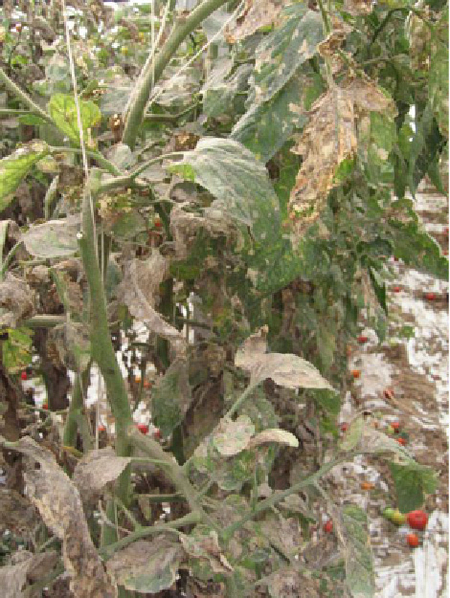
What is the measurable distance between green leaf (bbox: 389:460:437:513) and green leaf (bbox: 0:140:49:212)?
49 cm

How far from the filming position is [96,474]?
1.90 ft

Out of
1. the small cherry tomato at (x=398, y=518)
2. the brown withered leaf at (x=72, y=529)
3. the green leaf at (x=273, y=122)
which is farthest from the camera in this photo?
the small cherry tomato at (x=398, y=518)

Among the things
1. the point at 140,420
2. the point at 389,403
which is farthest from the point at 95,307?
the point at 389,403

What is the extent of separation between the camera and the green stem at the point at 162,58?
0.60 m

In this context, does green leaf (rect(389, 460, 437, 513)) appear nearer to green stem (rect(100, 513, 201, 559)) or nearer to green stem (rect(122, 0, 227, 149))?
green stem (rect(100, 513, 201, 559))

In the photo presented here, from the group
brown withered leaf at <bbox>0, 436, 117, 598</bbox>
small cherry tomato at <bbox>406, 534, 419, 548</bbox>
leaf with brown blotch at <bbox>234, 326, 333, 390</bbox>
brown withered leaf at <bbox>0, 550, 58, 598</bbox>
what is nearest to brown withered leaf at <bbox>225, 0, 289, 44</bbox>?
leaf with brown blotch at <bbox>234, 326, 333, 390</bbox>

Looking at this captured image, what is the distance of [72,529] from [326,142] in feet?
1.15

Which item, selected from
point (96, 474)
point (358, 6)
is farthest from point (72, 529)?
point (358, 6)

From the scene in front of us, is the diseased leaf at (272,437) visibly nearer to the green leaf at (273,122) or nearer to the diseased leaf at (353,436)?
the diseased leaf at (353,436)

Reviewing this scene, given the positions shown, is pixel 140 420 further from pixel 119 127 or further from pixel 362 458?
pixel 119 127

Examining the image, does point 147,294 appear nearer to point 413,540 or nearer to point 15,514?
point 15,514

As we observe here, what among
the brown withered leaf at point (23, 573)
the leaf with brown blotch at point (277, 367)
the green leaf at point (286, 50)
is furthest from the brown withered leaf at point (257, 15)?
the brown withered leaf at point (23, 573)

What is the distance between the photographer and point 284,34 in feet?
1.98

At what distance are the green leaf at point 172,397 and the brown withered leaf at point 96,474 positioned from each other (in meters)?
0.26
